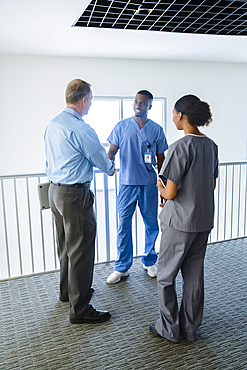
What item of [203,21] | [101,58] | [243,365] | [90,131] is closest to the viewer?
[243,365]

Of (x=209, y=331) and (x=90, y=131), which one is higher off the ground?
(x=90, y=131)

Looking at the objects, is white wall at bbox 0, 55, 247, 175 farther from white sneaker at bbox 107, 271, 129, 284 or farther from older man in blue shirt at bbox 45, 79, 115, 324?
older man in blue shirt at bbox 45, 79, 115, 324

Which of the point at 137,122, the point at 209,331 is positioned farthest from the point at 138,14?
the point at 209,331

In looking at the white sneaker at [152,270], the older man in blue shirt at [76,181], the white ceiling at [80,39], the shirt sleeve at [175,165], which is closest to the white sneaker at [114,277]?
the white sneaker at [152,270]

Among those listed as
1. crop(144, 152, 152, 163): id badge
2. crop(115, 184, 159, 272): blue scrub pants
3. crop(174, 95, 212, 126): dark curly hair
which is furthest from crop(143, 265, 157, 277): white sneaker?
crop(174, 95, 212, 126): dark curly hair

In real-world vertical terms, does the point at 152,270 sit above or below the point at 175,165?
below

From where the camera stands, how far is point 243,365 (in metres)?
1.72

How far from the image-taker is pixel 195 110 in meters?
1.69

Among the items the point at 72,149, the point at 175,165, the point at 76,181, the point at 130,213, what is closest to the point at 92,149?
the point at 72,149

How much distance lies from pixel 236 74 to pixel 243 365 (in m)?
5.62

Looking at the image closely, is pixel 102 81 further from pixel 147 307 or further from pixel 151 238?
pixel 147 307

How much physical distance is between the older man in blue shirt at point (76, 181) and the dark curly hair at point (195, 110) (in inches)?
22.8

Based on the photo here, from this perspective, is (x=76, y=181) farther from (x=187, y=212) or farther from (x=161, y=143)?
(x=161, y=143)

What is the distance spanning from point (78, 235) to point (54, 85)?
12.3 feet
